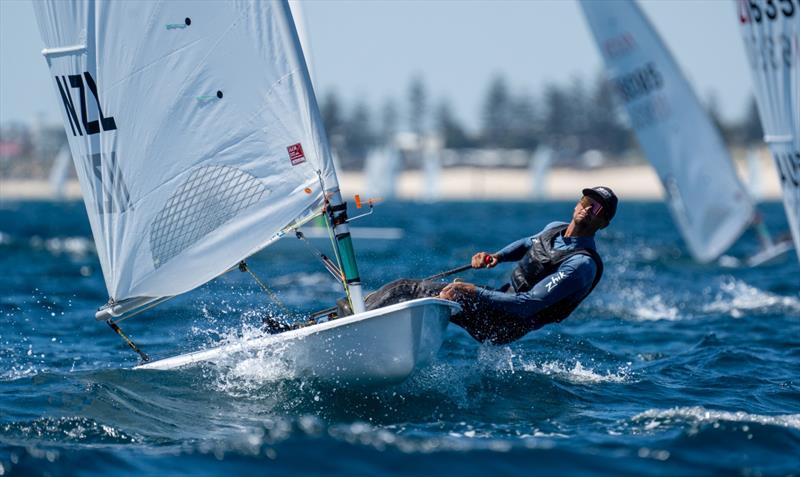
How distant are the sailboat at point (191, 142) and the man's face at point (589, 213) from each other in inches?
40.5

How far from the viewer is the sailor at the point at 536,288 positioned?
21.0 ft

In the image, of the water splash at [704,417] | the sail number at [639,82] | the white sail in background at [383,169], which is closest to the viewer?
the water splash at [704,417]

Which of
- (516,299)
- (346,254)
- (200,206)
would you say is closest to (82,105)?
(200,206)

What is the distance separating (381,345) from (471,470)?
120cm

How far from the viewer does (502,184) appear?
101875mm

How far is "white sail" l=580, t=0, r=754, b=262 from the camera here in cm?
1478

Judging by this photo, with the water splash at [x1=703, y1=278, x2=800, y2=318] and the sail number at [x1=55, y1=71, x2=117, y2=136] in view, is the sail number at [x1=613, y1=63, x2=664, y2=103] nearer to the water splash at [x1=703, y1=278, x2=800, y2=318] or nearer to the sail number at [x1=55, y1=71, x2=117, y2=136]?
the water splash at [x1=703, y1=278, x2=800, y2=318]

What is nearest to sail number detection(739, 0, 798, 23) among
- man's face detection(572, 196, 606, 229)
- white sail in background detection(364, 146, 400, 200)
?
man's face detection(572, 196, 606, 229)

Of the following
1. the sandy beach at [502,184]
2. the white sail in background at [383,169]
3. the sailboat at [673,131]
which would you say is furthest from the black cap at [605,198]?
the sandy beach at [502,184]

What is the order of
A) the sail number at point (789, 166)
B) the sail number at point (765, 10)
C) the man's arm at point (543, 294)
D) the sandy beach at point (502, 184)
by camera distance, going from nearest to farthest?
the man's arm at point (543, 294), the sail number at point (765, 10), the sail number at point (789, 166), the sandy beach at point (502, 184)

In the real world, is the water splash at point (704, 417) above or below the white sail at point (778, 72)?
below

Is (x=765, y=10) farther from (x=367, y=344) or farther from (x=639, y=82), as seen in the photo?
(x=639, y=82)

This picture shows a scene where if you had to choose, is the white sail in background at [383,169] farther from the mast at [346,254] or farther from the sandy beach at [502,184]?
the mast at [346,254]

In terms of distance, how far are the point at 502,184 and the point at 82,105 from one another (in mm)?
96316
